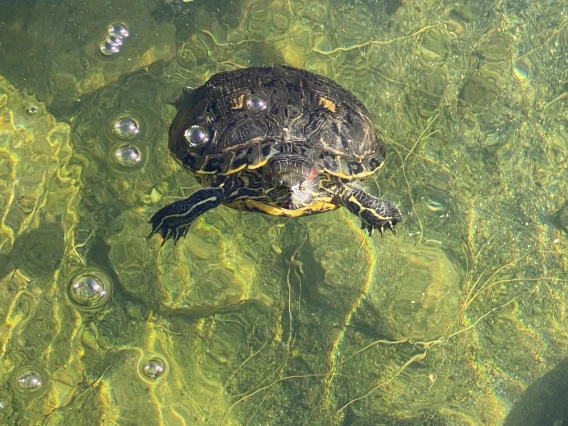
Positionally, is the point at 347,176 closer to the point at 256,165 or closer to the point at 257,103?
the point at 256,165

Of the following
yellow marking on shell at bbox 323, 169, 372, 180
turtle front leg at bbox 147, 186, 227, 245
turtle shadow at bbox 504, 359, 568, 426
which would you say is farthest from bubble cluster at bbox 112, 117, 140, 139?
turtle shadow at bbox 504, 359, 568, 426

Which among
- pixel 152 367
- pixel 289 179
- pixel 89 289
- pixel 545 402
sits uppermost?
pixel 289 179

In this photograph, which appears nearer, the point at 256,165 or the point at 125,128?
the point at 256,165

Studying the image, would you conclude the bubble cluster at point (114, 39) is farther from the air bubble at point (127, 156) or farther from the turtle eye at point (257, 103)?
the turtle eye at point (257, 103)

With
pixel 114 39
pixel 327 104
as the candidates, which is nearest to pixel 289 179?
pixel 327 104

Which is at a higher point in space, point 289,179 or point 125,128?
point 289,179

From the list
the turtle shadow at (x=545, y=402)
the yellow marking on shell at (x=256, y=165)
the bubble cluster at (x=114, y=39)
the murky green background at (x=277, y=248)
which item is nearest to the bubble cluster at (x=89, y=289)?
the murky green background at (x=277, y=248)

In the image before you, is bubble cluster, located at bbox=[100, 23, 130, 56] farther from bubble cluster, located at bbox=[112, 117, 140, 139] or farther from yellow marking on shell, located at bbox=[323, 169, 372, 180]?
yellow marking on shell, located at bbox=[323, 169, 372, 180]
